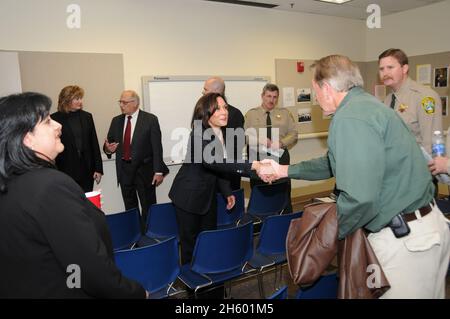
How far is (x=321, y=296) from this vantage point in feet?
5.35

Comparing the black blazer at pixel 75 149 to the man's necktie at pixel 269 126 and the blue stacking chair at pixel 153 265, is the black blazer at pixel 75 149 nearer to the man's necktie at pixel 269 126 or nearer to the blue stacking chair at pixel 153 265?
the man's necktie at pixel 269 126

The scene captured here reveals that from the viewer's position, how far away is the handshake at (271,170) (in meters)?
2.35

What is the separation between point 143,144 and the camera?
406cm

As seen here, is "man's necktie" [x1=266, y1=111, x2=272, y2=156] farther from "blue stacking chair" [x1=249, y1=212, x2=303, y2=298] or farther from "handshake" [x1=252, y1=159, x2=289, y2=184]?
"blue stacking chair" [x1=249, y1=212, x2=303, y2=298]

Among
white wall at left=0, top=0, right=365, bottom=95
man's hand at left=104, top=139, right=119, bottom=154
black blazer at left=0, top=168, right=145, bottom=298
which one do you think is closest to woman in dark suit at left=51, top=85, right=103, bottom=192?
man's hand at left=104, top=139, right=119, bottom=154

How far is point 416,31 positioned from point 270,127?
3337mm

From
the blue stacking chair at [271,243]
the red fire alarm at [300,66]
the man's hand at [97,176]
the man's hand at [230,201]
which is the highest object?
the red fire alarm at [300,66]

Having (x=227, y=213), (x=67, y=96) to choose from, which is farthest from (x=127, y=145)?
(x=227, y=213)

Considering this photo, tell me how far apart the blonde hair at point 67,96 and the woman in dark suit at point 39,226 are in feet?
8.91

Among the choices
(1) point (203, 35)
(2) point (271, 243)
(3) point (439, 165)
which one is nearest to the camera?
(3) point (439, 165)

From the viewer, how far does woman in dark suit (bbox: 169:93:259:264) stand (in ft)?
8.51

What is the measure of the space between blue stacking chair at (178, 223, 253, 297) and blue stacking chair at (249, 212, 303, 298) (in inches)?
6.7

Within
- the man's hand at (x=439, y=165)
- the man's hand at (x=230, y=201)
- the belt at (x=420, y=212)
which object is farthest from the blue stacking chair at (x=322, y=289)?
the man's hand at (x=230, y=201)

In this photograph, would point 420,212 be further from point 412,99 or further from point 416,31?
point 416,31
